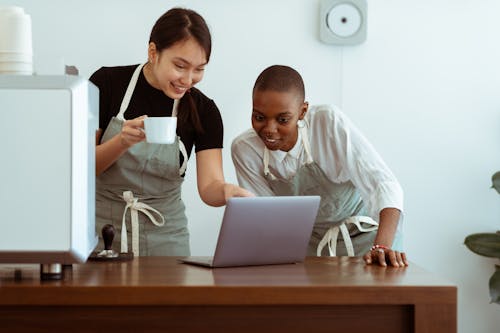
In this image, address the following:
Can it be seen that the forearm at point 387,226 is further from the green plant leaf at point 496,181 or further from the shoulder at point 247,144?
the green plant leaf at point 496,181

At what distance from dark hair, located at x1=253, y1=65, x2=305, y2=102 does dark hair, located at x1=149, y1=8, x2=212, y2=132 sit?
0.16m

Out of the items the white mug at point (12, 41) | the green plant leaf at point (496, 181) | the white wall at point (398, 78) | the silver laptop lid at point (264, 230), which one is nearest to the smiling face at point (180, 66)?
the silver laptop lid at point (264, 230)

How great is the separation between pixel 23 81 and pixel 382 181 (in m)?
1.10

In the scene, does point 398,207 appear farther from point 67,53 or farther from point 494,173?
point 67,53

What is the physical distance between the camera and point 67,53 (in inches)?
130

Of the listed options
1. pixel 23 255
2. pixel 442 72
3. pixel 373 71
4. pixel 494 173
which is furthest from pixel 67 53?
pixel 23 255

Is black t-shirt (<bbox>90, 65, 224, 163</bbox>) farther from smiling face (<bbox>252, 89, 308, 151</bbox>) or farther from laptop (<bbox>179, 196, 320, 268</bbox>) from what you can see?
laptop (<bbox>179, 196, 320, 268</bbox>)

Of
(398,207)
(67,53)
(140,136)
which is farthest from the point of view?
(67,53)

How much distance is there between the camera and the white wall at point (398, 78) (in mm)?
3307

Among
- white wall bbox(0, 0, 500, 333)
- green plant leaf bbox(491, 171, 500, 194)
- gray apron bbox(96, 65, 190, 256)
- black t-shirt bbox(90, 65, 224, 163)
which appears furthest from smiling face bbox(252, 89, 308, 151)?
green plant leaf bbox(491, 171, 500, 194)

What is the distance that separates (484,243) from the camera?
335 cm

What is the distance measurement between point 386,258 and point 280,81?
680mm

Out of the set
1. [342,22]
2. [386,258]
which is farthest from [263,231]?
[342,22]

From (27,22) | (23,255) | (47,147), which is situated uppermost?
(27,22)
